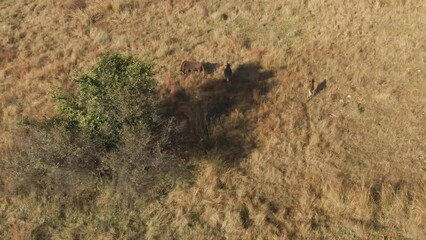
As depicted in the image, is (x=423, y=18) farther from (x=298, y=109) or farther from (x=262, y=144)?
(x=262, y=144)

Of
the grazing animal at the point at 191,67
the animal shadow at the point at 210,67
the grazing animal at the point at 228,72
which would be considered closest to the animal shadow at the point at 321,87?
the grazing animal at the point at 228,72

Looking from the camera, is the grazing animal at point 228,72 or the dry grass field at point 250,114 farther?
the grazing animal at point 228,72

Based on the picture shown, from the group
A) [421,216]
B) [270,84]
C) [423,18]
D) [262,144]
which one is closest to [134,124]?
[262,144]

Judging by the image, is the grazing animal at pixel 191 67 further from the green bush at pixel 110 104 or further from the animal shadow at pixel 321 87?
the animal shadow at pixel 321 87

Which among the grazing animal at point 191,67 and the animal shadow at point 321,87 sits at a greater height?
the grazing animal at point 191,67

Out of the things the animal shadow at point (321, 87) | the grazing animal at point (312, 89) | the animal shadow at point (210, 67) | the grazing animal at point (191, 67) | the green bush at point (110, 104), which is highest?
the green bush at point (110, 104)

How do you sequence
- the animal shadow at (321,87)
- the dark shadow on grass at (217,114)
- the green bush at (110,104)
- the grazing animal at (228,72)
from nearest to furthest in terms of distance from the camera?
1. the green bush at (110,104)
2. the dark shadow on grass at (217,114)
3. the animal shadow at (321,87)
4. the grazing animal at (228,72)

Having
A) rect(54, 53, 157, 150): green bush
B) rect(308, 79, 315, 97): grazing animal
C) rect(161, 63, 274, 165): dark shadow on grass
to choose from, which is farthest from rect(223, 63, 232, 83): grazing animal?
rect(54, 53, 157, 150): green bush
